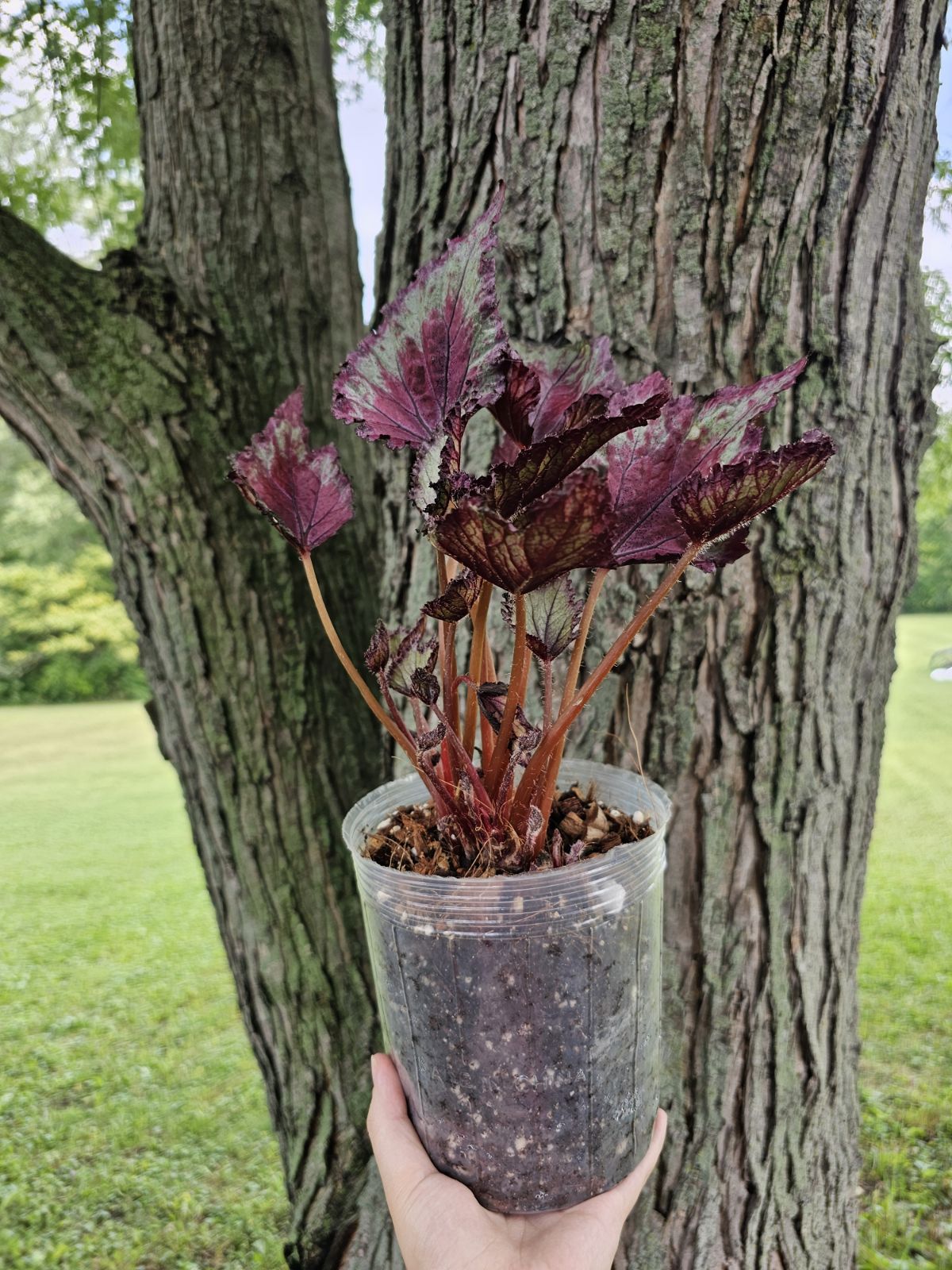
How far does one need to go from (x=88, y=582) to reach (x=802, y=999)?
13.0 metres

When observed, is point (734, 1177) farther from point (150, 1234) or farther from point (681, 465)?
point (150, 1234)

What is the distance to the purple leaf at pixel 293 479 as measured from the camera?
2.13 ft

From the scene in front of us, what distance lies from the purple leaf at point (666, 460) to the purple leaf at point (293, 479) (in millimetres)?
222

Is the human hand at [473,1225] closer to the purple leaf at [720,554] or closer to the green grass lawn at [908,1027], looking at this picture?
the purple leaf at [720,554]

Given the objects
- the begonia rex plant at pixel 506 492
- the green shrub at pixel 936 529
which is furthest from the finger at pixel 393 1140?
the green shrub at pixel 936 529

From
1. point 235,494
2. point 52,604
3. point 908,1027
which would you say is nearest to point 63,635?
point 52,604

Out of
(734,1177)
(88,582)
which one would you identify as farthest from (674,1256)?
(88,582)

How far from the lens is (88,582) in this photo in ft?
40.4

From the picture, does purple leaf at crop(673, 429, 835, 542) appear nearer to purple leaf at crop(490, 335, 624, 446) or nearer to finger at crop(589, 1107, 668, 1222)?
purple leaf at crop(490, 335, 624, 446)

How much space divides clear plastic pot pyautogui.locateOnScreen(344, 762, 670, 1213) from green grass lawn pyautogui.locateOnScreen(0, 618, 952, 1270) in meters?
1.53

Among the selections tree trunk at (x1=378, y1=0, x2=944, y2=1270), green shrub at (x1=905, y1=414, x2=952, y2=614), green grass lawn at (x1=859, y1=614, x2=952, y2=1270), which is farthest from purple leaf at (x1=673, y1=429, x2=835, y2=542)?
green shrub at (x1=905, y1=414, x2=952, y2=614)

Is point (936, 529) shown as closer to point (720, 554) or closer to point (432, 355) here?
point (720, 554)

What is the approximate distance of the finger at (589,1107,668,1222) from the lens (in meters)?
0.72

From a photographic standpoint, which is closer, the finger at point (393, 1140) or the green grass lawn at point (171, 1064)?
the finger at point (393, 1140)
